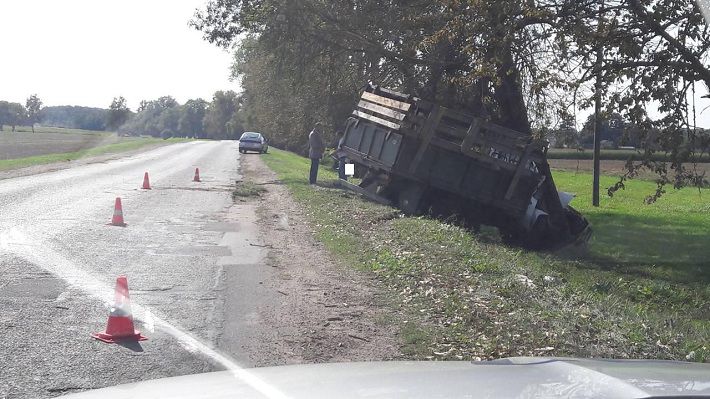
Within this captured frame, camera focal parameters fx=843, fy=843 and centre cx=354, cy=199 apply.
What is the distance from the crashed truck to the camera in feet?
53.7

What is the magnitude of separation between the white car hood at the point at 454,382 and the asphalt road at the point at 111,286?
2.92m

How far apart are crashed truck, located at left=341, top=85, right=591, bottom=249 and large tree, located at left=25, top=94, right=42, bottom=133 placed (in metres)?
109

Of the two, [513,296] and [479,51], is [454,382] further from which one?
[479,51]

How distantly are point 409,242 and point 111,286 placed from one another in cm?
531

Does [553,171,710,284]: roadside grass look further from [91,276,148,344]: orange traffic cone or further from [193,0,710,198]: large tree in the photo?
[91,276,148,344]: orange traffic cone

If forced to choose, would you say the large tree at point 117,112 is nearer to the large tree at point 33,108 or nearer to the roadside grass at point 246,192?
the large tree at point 33,108

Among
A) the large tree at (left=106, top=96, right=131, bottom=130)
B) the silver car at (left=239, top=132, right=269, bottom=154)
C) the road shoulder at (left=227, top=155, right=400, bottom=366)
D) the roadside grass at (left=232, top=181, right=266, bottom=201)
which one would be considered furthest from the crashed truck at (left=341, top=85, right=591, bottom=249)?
the large tree at (left=106, top=96, right=131, bottom=130)

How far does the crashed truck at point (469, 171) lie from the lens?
16375mm

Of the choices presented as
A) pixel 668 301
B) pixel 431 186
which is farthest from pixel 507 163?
pixel 668 301

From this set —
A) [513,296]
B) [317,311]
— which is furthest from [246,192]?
[513,296]

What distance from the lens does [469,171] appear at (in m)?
16.8

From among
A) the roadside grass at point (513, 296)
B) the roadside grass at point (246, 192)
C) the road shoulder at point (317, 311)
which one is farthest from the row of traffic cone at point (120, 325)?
the roadside grass at point (246, 192)

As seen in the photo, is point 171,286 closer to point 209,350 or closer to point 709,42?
point 209,350

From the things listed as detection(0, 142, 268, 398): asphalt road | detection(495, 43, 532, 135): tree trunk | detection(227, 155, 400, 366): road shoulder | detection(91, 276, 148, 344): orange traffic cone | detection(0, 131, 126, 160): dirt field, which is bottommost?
detection(0, 131, 126, 160): dirt field
